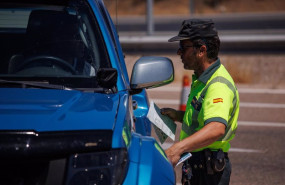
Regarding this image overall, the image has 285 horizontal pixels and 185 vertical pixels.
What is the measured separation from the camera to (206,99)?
391 cm

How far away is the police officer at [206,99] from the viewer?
3926 mm

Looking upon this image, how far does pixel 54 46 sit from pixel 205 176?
1.24 metres

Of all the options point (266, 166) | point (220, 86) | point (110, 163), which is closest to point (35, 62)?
point (220, 86)

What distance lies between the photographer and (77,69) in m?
3.87

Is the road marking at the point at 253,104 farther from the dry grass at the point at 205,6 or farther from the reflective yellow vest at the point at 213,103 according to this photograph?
the dry grass at the point at 205,6

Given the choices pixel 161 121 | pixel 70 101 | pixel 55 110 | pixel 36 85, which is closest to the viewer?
pixel 55 110

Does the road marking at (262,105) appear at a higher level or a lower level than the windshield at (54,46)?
lower

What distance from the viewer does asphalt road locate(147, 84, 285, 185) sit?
278 inches

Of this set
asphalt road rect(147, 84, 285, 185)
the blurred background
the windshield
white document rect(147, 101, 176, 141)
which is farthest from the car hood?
the blurred background

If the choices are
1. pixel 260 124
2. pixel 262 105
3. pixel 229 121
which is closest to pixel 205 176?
pixel 229 121

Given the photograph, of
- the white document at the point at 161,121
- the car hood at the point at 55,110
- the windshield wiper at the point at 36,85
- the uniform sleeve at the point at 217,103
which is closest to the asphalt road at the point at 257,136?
the white document at the point at 161,121

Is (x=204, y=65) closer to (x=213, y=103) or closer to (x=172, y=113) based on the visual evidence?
(x=213, y=103)

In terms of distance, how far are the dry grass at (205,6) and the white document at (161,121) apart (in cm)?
3315

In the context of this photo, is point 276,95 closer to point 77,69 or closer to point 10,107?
point 77,69
